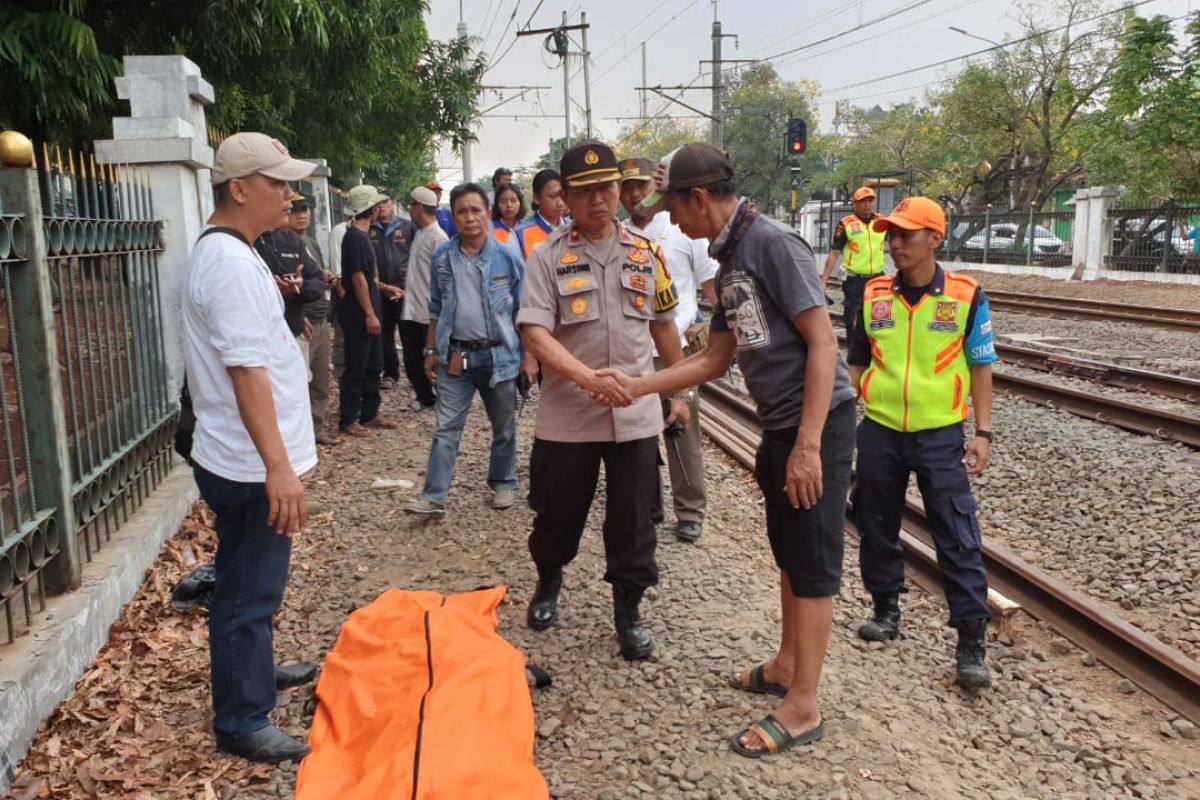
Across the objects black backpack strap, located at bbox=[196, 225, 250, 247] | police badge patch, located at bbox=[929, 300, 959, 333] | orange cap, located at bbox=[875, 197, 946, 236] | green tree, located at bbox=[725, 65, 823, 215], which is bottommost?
police badge patch, located at bbox=[929, 300, 959, 333]

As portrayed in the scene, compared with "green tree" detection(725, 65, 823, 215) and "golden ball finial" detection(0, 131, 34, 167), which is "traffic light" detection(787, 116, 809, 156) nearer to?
"golden ball finial" detection(0, 131, 34, 167)

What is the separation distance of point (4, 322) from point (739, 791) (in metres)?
3.35

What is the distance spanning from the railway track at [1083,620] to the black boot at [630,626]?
2154 millimetres

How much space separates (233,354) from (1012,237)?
32.6 m

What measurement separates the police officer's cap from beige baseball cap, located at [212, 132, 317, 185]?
1.16m

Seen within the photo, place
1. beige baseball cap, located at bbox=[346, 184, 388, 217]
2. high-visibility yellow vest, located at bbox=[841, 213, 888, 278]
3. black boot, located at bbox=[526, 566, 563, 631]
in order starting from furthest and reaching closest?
high-visibility yellow vest, located at bbox=[841, 213, 888, 278] < beige baseball cap, located at bbox=[346, 184, 388, 217] < black boot, located at bbox=[526, 566, 563, 631]

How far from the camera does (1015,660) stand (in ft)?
14.9

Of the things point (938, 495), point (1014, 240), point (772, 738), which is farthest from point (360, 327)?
point (1014, 240)

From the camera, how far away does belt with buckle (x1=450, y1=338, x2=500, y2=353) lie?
6.02 meters

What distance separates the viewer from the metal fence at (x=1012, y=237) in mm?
29297

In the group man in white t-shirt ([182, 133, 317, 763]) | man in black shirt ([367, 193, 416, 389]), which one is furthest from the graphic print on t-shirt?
man in black shirt ([367, 193, 416, 389])

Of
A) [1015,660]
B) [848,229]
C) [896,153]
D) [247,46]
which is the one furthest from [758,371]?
[896,153]

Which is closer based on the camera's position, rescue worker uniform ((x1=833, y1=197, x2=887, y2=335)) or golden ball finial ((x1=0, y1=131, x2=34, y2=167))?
golden ball finial ((x1=0, y1=131, x2=34, y2=167))

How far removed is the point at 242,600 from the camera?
10.6 feet
